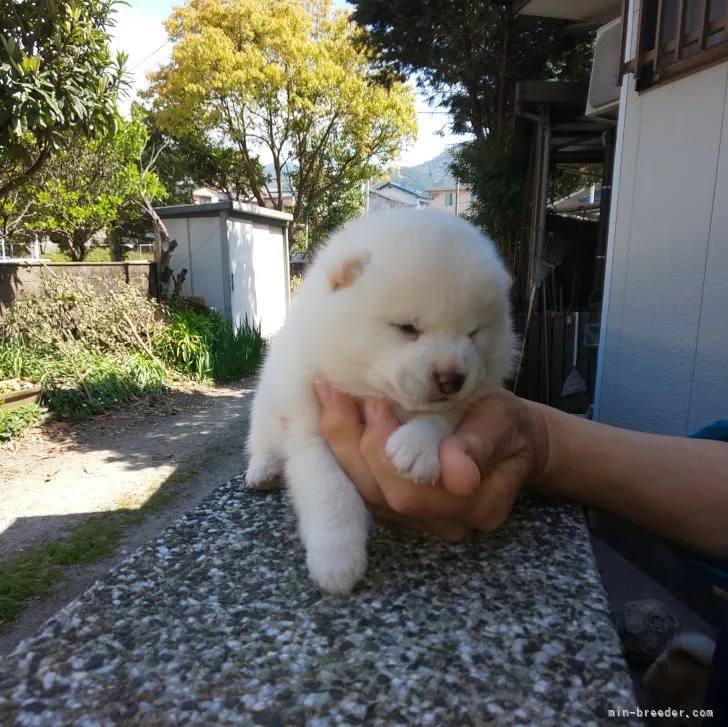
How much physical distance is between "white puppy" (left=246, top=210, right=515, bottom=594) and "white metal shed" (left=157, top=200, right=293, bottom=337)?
358 inches

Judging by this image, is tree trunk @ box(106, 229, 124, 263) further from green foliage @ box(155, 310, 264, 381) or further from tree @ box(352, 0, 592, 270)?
tree @ box(352, 0, 592, 270)

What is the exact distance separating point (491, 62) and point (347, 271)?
713 cm

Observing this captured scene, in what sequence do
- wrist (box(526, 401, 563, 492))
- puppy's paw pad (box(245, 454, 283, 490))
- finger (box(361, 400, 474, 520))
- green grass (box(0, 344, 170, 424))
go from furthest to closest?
green grass (box(0, 344, 170, 424)) < puppy's paw pad (box(245, 454, 283, 490)) < wrist (box(526, 401, 563, 492)) < finger (box(361, 400, 474, 520))

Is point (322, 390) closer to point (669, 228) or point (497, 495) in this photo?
point (497, 495)

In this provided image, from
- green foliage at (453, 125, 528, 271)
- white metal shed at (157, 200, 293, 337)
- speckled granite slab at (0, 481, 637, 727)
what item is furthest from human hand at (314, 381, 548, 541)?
white metal shed at (157, 200, 293, 337)

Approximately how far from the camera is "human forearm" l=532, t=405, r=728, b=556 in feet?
4.84

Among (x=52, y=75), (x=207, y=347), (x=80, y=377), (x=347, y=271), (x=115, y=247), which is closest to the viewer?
(x=347, y=271)

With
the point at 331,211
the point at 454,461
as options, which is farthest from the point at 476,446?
the point at 331,211

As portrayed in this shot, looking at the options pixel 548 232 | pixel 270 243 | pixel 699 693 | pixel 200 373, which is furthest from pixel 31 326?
pixel 699 693

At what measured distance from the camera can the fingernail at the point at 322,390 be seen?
1626 millimetres

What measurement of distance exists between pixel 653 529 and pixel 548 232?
6980 mm

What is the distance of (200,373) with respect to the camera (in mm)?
8688

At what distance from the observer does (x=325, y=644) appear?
3.52 ft

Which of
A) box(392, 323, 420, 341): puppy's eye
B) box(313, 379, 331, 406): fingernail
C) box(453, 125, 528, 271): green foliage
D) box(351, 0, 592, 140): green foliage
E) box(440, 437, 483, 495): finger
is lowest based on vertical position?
box(440, 437, 483, 495): finger
